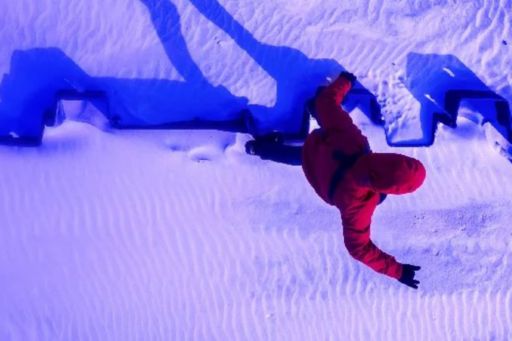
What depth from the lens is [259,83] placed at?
5527mm

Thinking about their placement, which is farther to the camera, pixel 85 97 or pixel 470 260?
pixel 470 260

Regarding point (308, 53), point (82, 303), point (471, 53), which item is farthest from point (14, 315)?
point (471, 53)

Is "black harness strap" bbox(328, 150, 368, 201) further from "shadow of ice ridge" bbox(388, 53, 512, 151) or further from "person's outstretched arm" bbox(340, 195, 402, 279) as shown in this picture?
"shadow of ice ridge" bbox(388, 53, 512, 151)

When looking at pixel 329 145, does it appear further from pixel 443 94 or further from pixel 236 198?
pixel 443 94

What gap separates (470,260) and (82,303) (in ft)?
13.0

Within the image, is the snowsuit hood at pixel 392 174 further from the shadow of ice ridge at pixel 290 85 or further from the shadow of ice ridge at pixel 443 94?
the shadow of ice ridge at pixel 443 94

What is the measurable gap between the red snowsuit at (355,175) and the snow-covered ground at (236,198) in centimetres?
108

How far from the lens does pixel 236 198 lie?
18.1 ft

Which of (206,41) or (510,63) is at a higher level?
(206,41)

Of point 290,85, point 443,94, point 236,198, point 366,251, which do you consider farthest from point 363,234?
point 443,94

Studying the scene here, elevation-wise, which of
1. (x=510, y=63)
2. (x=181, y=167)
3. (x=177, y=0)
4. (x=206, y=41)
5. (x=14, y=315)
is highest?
(x=177, y=0)

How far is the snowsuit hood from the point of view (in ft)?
11.2

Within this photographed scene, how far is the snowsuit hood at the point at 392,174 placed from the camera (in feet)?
11.2

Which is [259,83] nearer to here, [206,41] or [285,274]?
[206,41]
